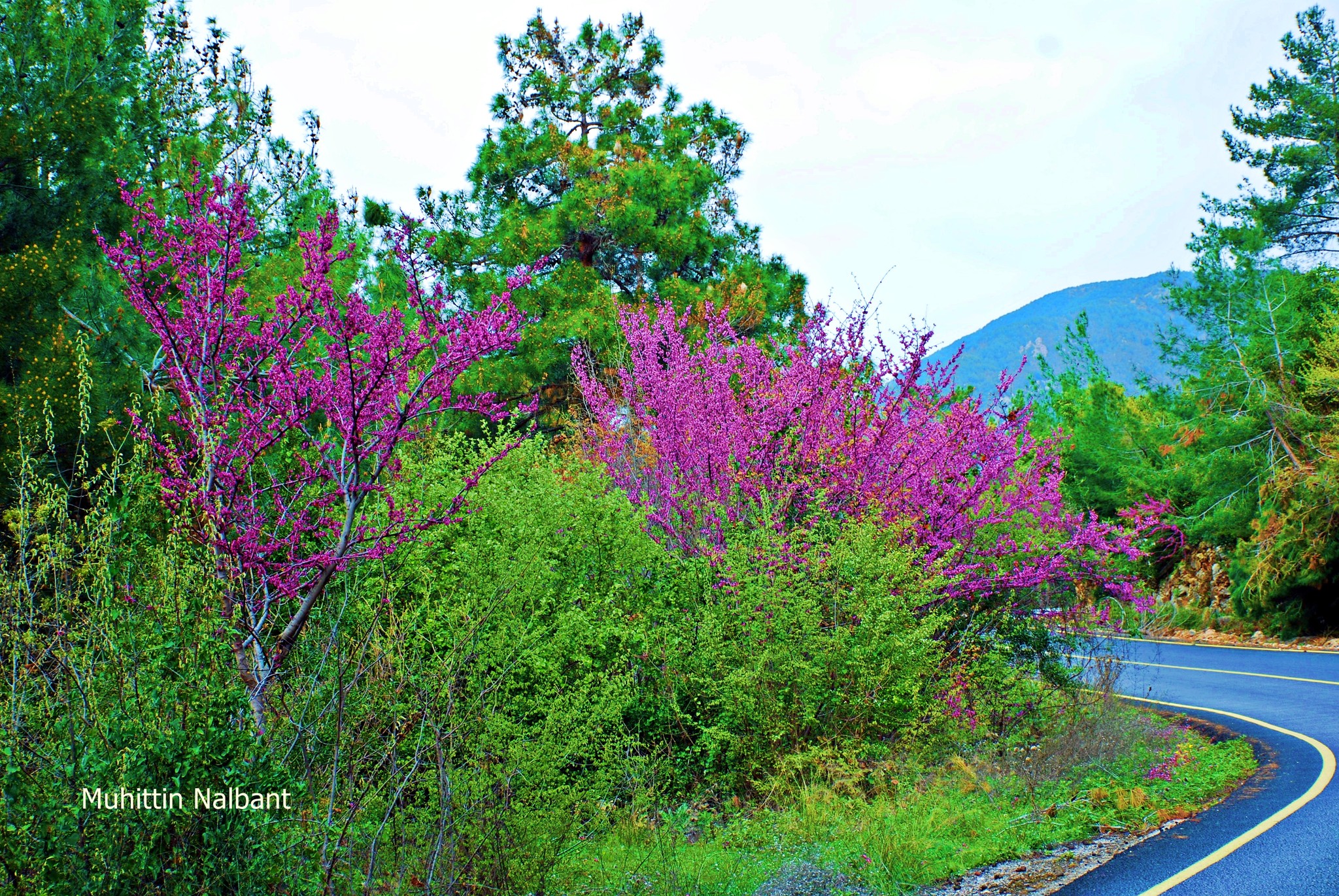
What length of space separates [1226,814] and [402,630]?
260 inches

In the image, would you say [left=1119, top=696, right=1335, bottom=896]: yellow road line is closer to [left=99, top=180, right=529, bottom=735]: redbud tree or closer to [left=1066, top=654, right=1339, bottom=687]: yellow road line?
[left=1066, top=654, right=1339, bottom=687]: yellow road line

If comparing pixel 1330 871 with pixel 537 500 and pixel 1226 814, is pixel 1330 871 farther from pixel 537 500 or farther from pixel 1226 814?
pixel 537 500

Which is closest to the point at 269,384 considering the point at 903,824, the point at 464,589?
the point at 464,589

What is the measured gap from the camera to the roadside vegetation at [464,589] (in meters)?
3.82

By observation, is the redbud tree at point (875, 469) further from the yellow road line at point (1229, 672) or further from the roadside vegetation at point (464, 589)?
the yellow road line at point (1229, 672)

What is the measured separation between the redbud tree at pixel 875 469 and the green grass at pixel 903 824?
1931 mm

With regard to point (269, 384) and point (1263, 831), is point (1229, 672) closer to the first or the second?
point (1263, 831)

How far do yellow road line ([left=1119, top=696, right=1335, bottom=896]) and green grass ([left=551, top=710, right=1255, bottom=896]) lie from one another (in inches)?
23.4

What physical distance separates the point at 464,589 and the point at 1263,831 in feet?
20.7

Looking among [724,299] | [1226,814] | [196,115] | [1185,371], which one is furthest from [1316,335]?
[196,115]

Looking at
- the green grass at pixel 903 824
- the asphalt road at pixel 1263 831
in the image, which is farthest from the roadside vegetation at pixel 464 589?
the asphalt road at pixel 1263 831

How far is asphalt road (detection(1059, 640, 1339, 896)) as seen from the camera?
5.21 metres

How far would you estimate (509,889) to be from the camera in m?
4.59

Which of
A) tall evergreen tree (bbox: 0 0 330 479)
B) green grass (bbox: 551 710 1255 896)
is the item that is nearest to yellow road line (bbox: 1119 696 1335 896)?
green grass (bbox: 551 710 1255 896)
